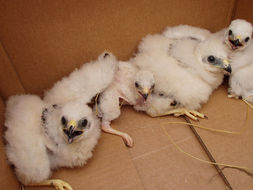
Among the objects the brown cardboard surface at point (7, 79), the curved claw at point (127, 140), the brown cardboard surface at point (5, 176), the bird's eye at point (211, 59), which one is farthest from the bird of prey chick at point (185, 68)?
the brown cardboard surface at point (5, 176)

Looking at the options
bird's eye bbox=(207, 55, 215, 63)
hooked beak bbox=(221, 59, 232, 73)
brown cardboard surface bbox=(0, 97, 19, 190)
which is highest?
bird's eye bbox=(207, 55, 215, 63)

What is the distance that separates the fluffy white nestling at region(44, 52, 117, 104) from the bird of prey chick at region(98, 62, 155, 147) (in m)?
0.11

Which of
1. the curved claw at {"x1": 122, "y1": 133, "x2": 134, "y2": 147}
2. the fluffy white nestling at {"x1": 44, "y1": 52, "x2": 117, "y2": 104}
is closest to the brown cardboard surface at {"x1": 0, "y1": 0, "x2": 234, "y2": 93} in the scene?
A: the fluffy white nestling at {"x1": 44, "y1": 52, "x2": 117, "y2": 104}

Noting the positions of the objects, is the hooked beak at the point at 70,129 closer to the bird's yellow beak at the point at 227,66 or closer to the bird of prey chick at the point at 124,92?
the bird of prey chick at the point at 124,92

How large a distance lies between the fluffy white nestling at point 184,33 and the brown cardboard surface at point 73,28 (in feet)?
0.27

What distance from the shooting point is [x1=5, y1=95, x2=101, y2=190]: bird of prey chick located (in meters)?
1.20

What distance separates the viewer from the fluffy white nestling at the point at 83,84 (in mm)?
1410

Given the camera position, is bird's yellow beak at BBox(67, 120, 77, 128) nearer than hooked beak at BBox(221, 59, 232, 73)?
Yes

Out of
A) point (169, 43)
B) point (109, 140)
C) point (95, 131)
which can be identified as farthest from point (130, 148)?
point (169, 43)

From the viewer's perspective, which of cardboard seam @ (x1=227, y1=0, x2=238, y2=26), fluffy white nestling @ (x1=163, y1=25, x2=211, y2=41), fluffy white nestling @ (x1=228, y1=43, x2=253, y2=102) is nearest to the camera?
fluffy white nestling @ (x1=228, y1=43, x2=253, y2=102)

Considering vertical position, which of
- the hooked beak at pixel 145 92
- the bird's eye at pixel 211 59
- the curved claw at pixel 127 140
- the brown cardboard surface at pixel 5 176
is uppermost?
the bird's eye at pixel 211 59

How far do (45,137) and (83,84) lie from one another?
14.8 inches

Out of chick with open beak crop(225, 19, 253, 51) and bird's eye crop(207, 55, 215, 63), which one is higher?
chick with open beak crop(225, 19, 253, 51)

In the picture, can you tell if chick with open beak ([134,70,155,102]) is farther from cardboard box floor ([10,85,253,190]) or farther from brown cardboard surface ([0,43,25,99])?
brown cardboard surface ([0,43,25,99])
